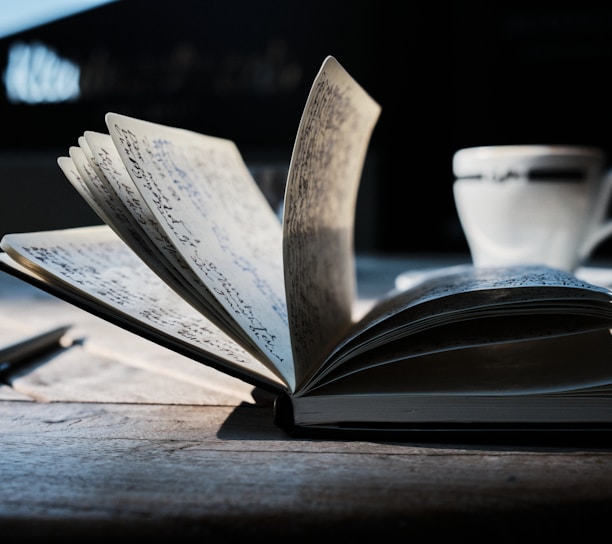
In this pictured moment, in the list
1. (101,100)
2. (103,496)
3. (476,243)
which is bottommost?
(103,496)

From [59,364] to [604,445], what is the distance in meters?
0.36

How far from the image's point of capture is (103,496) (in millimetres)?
235

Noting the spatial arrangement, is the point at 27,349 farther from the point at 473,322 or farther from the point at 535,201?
the point at 535,201

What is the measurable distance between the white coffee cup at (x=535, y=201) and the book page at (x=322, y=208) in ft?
0.92

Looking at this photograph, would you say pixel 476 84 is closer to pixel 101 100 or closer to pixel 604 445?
pixel 101 100

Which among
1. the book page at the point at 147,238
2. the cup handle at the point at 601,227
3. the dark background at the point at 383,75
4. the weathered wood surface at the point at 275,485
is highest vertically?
the dark background at the point at 383,75

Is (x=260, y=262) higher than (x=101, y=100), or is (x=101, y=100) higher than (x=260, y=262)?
(x=101, y=100)

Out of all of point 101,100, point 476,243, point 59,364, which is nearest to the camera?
point 59,364

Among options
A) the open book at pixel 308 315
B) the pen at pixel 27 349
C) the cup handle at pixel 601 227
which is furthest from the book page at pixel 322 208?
the cup handle at pixel 601 227

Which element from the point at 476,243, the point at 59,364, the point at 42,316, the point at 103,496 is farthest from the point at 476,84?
the point at 103,496

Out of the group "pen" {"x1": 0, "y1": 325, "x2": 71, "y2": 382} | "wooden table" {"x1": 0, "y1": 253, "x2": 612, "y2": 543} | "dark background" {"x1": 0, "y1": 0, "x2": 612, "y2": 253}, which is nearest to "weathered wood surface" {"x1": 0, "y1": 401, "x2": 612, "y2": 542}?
"wooden table" {"x1": 0, "y1": 253, "x2": 612, "y2": 543}

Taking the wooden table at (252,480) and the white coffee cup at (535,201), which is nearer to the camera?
the wooden table at (252,480)

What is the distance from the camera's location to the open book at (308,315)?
0.30 m

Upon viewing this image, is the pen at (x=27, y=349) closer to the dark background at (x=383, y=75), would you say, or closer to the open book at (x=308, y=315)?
the open book at (x=308, y=315)
